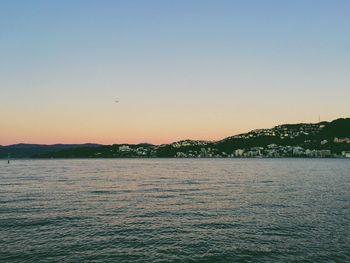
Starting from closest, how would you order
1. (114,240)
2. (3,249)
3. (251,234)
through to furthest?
(3,249) → (114,240) → (251,234)

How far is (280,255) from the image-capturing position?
31688mm

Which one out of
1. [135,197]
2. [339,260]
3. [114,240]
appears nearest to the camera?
[339,260]

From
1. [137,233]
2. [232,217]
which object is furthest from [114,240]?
[232,217]

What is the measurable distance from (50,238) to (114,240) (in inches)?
250

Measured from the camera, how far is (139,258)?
31.0 metres

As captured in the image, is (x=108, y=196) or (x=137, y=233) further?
(x=108, y=196)

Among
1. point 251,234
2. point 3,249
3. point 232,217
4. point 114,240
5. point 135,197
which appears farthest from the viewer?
point 135,197

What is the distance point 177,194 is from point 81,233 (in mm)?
35294

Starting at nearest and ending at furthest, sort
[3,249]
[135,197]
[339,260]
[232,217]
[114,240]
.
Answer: [339,260] < [3,249] < [114,240] < [232,217] < [135,197]

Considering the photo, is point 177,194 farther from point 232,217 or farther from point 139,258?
point 139,258

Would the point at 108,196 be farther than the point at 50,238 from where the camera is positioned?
Yes

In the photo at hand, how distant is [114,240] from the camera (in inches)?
1433

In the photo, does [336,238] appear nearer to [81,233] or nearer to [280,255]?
[280,255]

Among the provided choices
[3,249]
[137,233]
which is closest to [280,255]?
[137,233]
